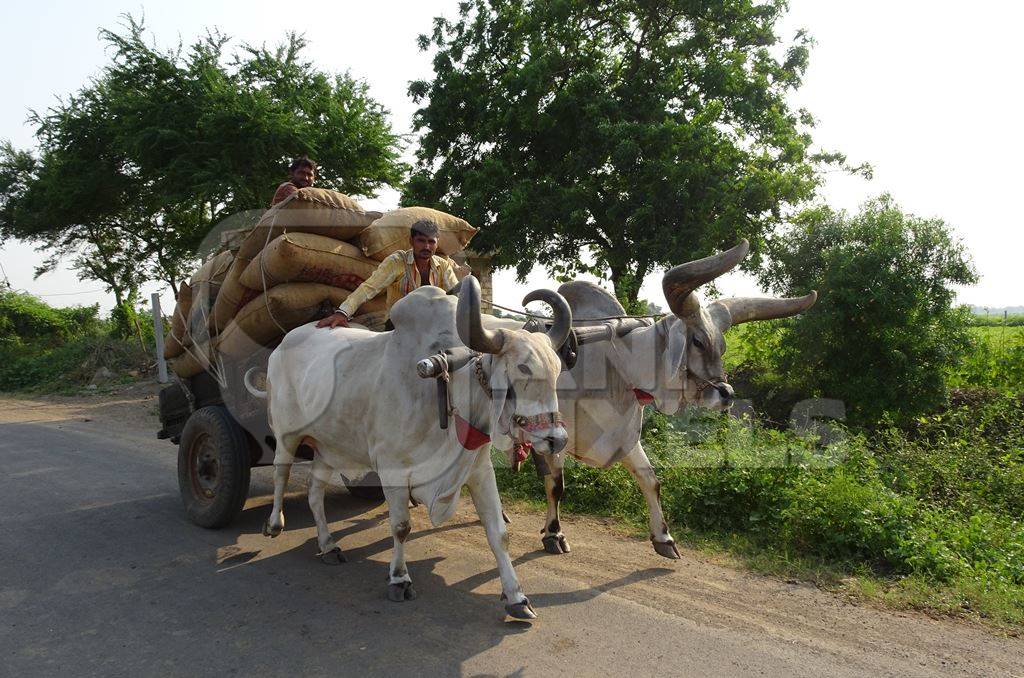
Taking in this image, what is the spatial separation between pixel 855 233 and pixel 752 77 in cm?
355

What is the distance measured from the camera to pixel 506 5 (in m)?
13.3

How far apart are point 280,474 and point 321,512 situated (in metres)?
0.43

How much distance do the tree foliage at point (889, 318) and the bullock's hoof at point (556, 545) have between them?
5.99 metres

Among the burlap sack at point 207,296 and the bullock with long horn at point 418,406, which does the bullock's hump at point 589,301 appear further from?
the burlap sack at point 207,296

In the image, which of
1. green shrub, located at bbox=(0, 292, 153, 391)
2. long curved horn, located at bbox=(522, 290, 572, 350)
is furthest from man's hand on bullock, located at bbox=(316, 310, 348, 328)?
green shrub, located at bbox=(0, 292, 153, 391)

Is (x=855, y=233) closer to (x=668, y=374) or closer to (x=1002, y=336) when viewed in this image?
(x=1002, y=336)

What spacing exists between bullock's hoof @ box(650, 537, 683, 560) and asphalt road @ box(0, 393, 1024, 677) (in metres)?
0.05

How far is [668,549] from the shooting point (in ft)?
15.5

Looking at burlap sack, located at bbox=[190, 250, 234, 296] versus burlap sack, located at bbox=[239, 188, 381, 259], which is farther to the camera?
burlap sack, located at bbox=[190, 250, 234, 296]

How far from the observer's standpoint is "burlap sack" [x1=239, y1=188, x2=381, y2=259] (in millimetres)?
5219

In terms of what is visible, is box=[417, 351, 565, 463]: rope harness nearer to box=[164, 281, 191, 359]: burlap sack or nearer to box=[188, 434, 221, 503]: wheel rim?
box=[188, 434, 221, 503]: wheel rim

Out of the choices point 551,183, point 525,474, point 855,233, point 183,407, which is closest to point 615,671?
point 525,474

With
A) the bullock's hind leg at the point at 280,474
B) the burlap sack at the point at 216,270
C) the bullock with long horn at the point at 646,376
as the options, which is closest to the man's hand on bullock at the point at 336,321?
Answer: the bullock's hind leg at the point at 280,474

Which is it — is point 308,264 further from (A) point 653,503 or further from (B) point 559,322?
(A) point 653,503
